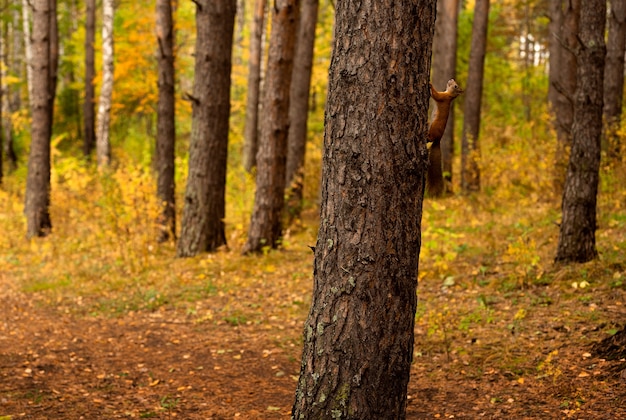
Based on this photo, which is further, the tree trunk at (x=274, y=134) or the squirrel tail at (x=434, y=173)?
the tree trunk at (x=274, y=134)

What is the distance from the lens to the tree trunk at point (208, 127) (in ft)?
30.7

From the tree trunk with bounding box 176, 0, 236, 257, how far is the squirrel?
6.42 meters

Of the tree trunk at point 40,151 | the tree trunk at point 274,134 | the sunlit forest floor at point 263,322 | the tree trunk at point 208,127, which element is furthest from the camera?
the tree trunk at point 40,151

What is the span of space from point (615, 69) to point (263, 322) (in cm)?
771

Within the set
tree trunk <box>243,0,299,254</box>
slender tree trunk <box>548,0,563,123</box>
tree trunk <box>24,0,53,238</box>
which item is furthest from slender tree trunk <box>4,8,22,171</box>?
slender tree trunk <box>548,0,563,123</box>

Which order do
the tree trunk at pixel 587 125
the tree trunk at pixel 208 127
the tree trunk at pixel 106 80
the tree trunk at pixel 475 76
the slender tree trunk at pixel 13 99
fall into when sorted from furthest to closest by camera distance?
the slender tree trunk at pixel 13 99 → the tree trunk at pixel 106 80 → the tree trunk at pixel 475 76 → the tree trunk at pixel 208 127 → the tree trunk at pixel 587 125

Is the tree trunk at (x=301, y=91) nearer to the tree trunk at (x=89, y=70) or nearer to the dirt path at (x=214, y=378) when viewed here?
the dirt path at (x=214, y=378)

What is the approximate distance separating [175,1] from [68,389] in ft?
39.9

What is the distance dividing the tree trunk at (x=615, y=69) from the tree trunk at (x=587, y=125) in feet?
13.6

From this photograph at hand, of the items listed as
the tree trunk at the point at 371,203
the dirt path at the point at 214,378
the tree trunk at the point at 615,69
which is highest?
the tree trunk at the point at 615,69

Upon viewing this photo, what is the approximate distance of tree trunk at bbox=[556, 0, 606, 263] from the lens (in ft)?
20.6

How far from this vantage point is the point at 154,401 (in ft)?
15.6

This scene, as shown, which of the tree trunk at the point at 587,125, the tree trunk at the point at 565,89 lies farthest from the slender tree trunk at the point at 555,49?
the tree trunk at the point at 587,125

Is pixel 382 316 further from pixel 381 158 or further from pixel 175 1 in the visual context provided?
pixel 175 1
